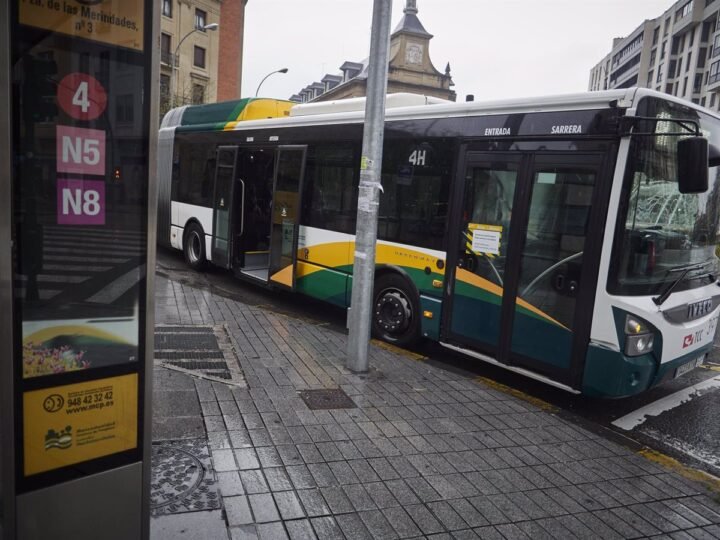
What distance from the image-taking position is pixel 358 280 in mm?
6012

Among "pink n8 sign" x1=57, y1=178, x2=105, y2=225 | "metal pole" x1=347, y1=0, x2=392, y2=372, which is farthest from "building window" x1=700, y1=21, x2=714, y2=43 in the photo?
"pink n8 sign" x1=57, y1=178, x2=105, y2=225

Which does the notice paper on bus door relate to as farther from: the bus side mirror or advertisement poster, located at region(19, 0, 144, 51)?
advertisement poster, located at region(19, 0, 144, 51)

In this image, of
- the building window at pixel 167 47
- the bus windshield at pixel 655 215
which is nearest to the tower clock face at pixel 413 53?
the building window at pixel 167 47

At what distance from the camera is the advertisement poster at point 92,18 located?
2.03 metres

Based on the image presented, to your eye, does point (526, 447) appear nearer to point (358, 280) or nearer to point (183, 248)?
point (358, 280)

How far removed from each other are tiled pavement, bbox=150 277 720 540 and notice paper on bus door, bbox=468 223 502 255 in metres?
1.45

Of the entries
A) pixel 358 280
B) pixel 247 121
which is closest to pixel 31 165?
pixel 358 280

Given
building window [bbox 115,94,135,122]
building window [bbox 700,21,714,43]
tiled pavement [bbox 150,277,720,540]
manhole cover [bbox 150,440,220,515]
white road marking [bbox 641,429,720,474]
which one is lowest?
white road marking [bbox 641,429,720,474]

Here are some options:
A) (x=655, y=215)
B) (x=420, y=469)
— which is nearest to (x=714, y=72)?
(x=655, y=215)

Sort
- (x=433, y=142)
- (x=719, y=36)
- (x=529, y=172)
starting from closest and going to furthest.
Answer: (x=529, y=172)
(x=433, y=142)
(x=719, y=36)

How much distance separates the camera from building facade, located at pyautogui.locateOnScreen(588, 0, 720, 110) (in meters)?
64.9

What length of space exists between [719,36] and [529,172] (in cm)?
7213

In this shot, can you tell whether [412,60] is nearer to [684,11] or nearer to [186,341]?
[684,11]

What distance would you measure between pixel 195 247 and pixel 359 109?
543 cm
